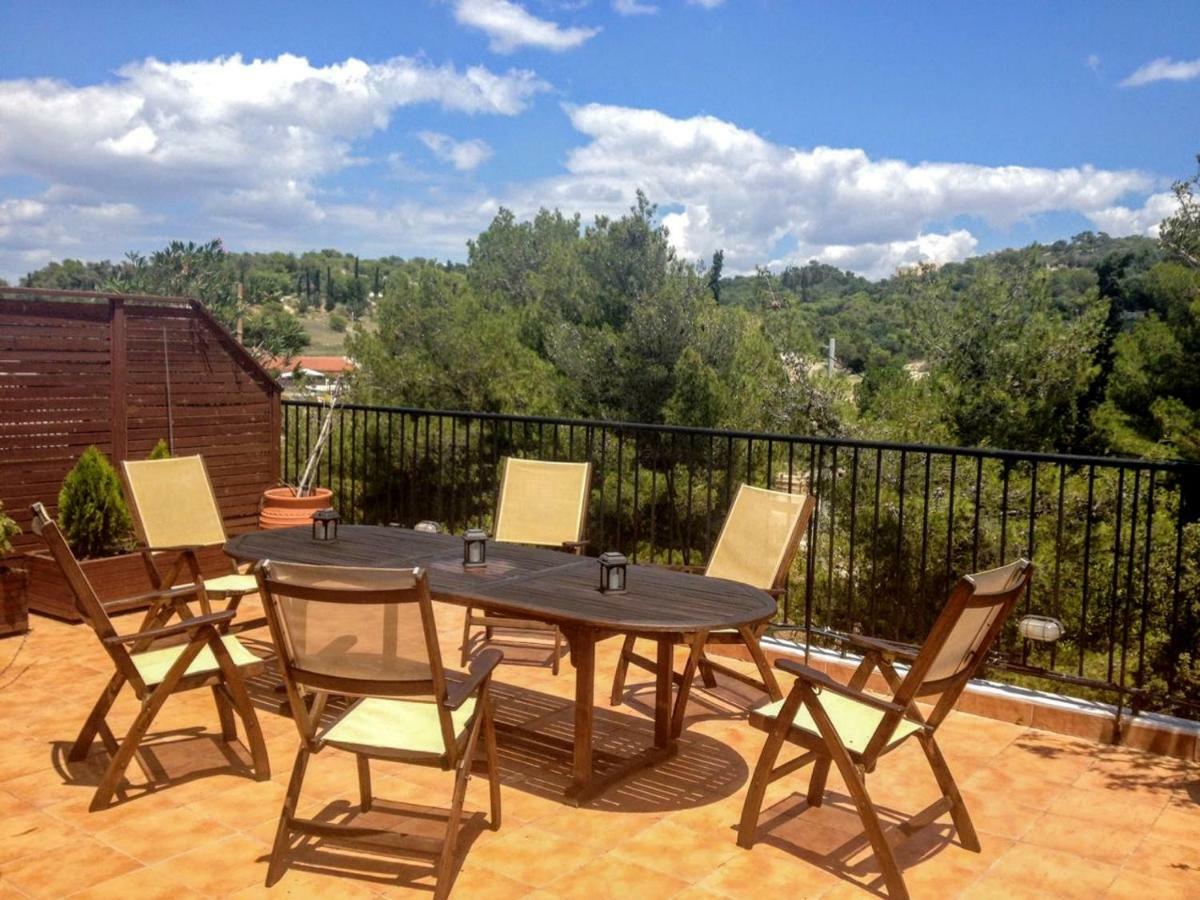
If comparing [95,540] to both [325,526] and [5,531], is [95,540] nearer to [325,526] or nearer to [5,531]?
[5,531]

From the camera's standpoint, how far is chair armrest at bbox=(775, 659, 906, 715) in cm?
260

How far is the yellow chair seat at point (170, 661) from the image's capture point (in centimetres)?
317

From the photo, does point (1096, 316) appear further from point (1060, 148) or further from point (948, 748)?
point (1060, 148)

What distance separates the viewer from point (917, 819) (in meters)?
3.07

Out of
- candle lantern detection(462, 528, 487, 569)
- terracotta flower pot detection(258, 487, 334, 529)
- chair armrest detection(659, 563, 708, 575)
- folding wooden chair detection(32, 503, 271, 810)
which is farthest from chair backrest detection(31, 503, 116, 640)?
terracotta flower pot detection(258, 487, 334, 529)

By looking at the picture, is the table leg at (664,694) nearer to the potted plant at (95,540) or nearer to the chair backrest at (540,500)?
the chair backrest at (540,500)

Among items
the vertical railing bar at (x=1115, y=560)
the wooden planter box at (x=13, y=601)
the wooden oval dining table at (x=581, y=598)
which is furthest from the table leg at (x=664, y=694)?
Result: the wooden planter box at (x=13, y=601)

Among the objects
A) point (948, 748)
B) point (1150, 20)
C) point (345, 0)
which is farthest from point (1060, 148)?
point (948, 748)

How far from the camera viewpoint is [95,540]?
5551 mm

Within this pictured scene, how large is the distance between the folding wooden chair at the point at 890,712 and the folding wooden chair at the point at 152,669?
64.6 inches

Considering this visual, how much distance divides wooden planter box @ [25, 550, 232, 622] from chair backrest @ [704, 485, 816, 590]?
2.99m

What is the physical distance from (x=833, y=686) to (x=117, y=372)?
5.05 meters

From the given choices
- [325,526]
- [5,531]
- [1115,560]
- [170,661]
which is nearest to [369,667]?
[170,661]

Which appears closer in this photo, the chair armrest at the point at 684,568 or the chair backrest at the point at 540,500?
the chair armrest at the point at 684,568
